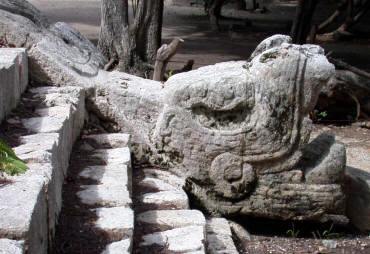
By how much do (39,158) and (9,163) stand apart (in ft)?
0.85

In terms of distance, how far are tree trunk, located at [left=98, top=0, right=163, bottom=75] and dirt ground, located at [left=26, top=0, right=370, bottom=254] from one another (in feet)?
5.13

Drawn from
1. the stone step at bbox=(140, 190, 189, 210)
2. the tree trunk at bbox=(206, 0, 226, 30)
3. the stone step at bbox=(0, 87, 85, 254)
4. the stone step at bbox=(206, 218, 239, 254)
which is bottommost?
the tree trunk at bbox=(206, 0, 226, 30)

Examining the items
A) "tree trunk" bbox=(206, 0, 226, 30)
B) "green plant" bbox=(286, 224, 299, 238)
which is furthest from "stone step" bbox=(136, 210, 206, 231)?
"tree trunk" bbox=(206, 0, 226, 30)

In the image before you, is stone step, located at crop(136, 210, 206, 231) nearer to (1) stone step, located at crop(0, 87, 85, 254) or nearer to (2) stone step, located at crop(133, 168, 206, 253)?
(2) stone step, located at crop(133, 168, 206, 253)

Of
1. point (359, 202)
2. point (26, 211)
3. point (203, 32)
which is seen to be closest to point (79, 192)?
point (26, 211)

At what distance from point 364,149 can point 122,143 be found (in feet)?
11.5

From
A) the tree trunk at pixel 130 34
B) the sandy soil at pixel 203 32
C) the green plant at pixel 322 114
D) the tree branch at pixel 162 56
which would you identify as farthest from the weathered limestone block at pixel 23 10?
the sandy soil at pixel 203 32

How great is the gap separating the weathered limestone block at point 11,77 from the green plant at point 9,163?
3.14 ft

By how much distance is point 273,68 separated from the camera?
4.15 meters

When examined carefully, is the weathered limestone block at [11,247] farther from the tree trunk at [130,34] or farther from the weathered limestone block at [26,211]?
the tree trunk at [130,34]

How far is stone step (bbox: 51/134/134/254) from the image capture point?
2.88 meters

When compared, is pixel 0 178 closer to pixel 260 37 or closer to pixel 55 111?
pixel 55 111

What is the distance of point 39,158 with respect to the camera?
2943 millimetres

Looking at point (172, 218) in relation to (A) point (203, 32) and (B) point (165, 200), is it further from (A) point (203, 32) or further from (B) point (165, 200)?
(A) point (203, 32)
